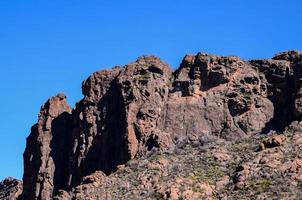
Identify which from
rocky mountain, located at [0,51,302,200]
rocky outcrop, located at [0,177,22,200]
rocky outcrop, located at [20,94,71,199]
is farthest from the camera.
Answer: rocky outcrop, located at [0,177,22,200]

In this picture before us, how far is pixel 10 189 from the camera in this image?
411ft

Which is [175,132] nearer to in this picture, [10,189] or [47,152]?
[47,152]

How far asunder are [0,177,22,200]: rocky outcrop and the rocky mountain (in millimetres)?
10743

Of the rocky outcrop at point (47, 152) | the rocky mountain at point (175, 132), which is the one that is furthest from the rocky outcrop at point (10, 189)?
the rocky mountain at point (175, 132)

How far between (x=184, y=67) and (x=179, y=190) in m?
22.6

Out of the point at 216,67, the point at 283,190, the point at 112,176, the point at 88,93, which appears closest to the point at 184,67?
the point at 216,67

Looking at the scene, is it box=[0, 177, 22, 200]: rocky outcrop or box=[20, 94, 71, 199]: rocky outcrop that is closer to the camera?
box=[20, 94, 71, 199]: rocky outcrop

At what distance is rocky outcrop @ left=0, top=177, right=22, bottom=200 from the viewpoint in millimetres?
119819

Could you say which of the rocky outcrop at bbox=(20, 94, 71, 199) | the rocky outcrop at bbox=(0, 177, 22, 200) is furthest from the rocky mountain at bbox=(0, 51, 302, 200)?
the rocky outcrop at bbox=(0, 177, 22, 200)

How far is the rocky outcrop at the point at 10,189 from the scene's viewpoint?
120 meters

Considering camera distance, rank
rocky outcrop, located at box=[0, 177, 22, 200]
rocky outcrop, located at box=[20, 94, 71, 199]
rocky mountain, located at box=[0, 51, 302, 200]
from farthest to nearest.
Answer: rocky outcrop, located at box=[0, 177, 22, 200]
rocky outcrop, located at box=[20, 94, 71, 199]
rocky mountain, located at box=[0, 51, 302, 200]

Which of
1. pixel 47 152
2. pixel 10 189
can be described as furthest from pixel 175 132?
pixel 10 189

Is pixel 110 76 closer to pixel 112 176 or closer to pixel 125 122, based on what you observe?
pixel 125 122

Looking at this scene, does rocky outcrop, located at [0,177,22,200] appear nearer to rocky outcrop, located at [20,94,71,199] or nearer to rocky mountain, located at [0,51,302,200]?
rocky outcrop, located at [20,94,71,199]
